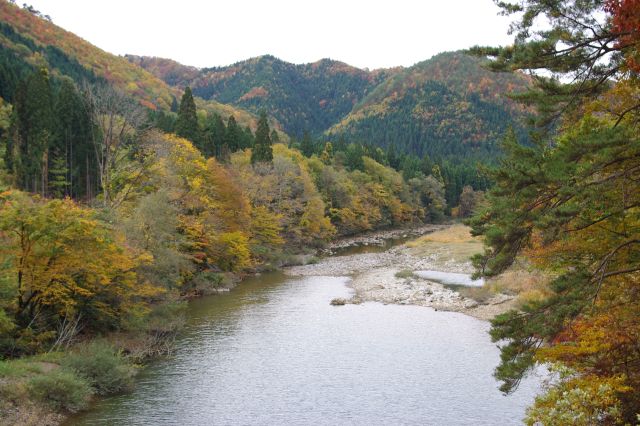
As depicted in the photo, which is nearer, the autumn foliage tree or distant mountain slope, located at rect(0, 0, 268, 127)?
the autumn foliage tree

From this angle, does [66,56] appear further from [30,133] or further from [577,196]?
[577,196]

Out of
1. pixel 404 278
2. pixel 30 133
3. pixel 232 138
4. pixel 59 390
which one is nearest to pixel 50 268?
pixel 59 390

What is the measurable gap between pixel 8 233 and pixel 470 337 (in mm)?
21830

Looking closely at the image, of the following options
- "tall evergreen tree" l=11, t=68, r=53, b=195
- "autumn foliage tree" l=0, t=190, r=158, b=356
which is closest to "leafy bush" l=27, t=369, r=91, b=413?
"autumn foliage tree" l=0, t=190, r=158, b=356

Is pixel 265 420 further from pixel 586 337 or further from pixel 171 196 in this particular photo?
pixel 171 196

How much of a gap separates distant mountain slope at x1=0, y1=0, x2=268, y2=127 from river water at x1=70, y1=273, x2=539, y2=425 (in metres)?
76.9

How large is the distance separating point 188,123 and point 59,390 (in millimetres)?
45715

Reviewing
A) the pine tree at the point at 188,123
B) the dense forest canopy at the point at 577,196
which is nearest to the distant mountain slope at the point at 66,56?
the pine tree at the point at 188,123

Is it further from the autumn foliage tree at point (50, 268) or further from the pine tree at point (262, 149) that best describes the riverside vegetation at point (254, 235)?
the pine tree at point (262, 149)

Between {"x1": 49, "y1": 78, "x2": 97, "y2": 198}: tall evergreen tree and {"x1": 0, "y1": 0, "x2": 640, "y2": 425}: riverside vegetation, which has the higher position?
{"x1": 49, "y1": 78, "x2": 97, "y2": 198}: tall evergreen tree

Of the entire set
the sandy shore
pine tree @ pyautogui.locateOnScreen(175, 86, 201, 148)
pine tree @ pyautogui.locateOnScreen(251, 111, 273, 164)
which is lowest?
the sandy shore

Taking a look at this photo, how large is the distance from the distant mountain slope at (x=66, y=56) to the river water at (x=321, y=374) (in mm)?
76873

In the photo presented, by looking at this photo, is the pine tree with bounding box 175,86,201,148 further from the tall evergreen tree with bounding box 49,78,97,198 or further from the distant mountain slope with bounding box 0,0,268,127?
the distant mountain slope with bounding box 0,0,268,127

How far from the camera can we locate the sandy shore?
35.1 metres
